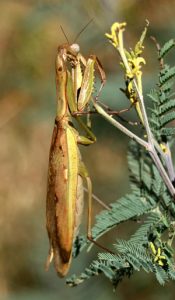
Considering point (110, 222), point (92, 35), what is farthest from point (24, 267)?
point (110, 222)

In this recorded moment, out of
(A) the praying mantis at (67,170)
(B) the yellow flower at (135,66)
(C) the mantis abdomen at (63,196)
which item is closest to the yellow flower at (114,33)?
(B) the yellow flower at (135,66)

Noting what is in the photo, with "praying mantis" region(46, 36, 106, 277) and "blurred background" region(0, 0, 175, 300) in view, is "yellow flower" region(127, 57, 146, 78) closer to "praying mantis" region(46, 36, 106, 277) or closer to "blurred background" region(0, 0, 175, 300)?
"praying mantis" region(46, 36, 106, 277)

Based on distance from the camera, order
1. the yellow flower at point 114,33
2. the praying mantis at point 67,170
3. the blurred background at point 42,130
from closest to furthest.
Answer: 1. the yellow flower at point 114,33
2. the praying mantis at point 67,170
3. the blurred background at point 42,130

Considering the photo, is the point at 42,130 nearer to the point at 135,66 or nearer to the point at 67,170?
the point at 67,170

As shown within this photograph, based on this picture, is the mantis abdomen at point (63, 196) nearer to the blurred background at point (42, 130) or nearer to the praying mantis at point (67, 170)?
the praying mantis at point (67, 170)

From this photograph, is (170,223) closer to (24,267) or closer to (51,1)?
(24,267)

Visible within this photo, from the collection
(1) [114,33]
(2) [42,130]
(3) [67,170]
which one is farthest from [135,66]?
(2) [42,130]
